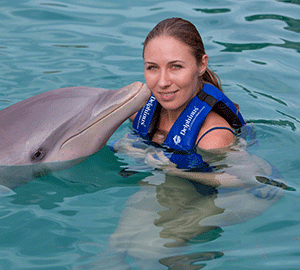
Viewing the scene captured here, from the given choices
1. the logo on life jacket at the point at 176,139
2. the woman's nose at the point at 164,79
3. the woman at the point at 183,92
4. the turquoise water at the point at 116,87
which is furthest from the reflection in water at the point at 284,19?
the woman's nose at the point at 164,79

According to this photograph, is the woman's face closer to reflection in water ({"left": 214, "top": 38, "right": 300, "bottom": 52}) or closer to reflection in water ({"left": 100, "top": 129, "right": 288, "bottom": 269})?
reflection in water ({"left": 100, "top": 129, "right": 288, "bottom": 269})

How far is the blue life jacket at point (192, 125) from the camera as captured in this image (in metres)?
5.37

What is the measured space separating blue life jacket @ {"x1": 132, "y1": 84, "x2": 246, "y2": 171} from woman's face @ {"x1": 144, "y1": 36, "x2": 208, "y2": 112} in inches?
7.8

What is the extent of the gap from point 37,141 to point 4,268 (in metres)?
1.37

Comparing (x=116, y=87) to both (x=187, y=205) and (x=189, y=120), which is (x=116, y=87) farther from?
(x=187, y=205)

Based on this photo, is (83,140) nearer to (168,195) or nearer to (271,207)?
(168,195)

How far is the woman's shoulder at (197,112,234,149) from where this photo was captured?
5.09 meters

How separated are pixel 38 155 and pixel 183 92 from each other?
5.89 feet

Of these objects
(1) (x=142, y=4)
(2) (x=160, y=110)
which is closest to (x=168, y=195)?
(2) (x=160, y=110)

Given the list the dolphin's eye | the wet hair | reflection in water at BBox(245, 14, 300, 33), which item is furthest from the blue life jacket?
reflection in water at BBox(245, 14, 300, 33)

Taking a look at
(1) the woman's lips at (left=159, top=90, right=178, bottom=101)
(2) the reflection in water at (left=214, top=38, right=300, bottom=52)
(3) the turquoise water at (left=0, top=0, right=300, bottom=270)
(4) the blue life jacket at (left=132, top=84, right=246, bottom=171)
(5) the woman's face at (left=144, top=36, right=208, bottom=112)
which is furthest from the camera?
(2) the reflection in water at (left=214, top=38, right=300, bottom=52)

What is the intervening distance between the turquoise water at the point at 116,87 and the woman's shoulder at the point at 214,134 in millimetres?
806

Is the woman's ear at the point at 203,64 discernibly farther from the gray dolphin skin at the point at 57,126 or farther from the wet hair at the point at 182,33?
the gray dolphin skin at the point at 57,126

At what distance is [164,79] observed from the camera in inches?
200
